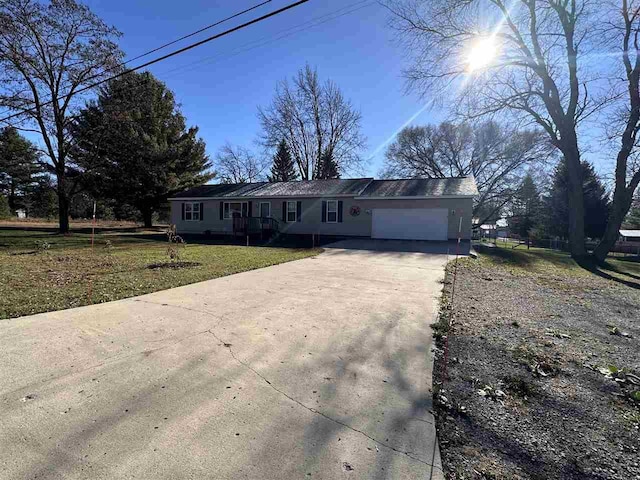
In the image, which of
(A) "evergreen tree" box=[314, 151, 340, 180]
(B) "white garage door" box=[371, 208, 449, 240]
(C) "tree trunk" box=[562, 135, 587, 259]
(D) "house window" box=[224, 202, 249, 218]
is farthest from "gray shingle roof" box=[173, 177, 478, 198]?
(A) "evergreen tree" box=[314, 151, 340, 180]

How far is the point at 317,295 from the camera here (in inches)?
250

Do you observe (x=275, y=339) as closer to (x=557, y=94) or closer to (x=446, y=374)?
(x=446, y=374)

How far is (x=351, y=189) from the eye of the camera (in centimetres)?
2073

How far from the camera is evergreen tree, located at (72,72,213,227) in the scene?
20125mm

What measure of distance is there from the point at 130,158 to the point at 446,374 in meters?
27.5

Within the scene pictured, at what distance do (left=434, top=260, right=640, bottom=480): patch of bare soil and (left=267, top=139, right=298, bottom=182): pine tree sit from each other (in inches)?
1395

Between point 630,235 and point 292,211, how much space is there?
33.1 metres

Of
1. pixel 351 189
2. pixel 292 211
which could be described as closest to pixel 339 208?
pixel 351 189

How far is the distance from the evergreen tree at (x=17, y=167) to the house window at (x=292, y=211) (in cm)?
1477

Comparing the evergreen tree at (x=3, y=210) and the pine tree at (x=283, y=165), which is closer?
the evergreen tree at (x=3, y=210)

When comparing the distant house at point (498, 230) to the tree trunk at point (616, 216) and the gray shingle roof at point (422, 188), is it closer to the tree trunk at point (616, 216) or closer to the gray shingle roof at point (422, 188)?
the gray shingle roof at point (422, 188)

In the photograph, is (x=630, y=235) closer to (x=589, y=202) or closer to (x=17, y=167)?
(x=589, y=202)

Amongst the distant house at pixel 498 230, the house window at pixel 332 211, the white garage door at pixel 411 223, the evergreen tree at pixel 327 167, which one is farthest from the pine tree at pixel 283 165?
the distant house at pixel 498 230

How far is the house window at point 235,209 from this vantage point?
2266 cm
